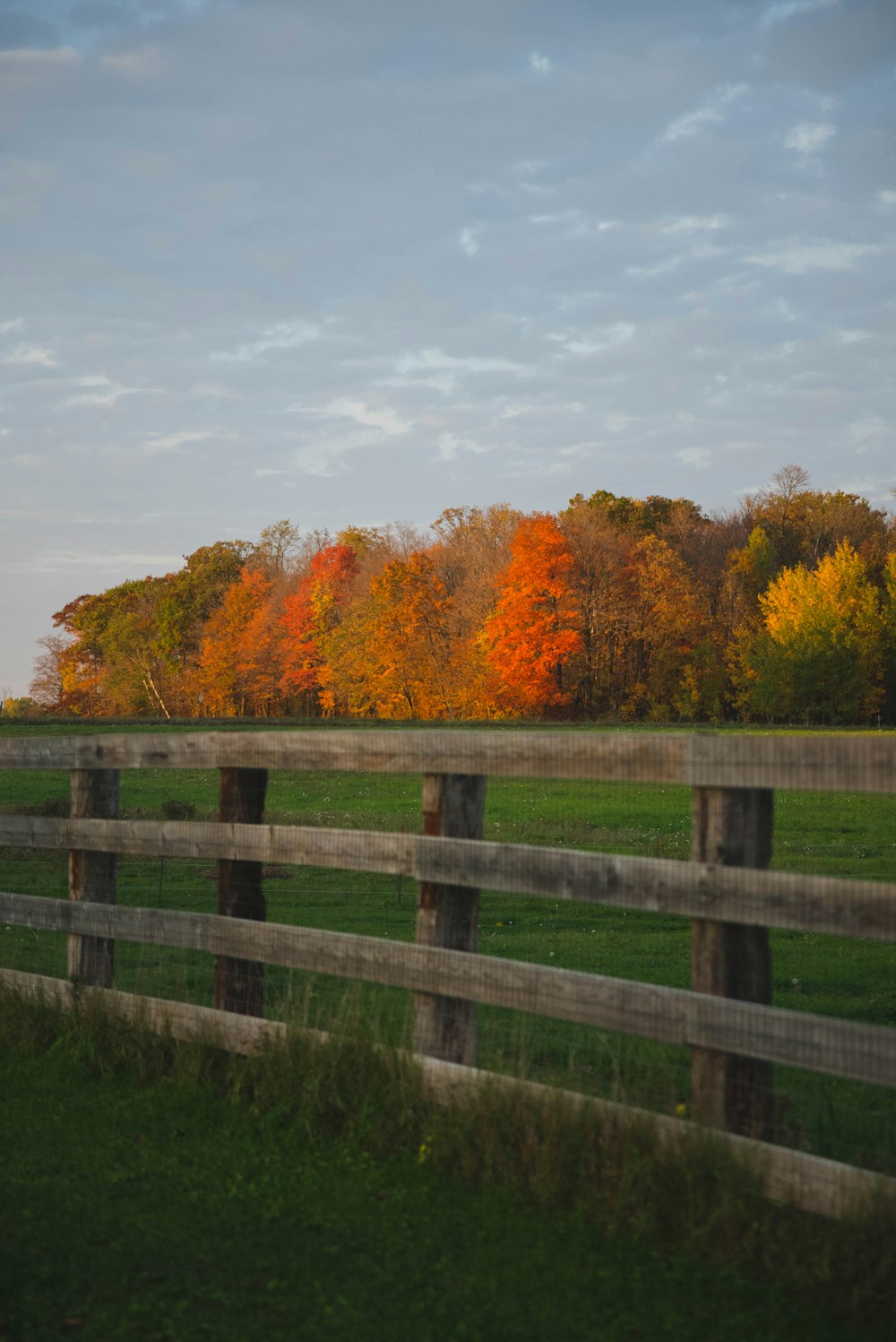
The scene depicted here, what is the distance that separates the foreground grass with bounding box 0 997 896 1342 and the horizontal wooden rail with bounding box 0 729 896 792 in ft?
3.93

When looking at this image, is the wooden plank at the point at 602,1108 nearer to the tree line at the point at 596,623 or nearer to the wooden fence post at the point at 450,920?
the wooden fence post at the point at 450,920

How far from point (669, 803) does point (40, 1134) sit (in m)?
27.3

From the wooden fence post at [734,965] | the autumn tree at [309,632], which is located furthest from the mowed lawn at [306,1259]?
the autumn tree at [309,632]

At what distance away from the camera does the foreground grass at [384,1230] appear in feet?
10.7

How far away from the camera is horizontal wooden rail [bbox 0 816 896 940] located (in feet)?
12.3

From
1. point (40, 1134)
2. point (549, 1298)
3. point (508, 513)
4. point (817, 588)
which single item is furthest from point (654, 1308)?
point (508, 513)

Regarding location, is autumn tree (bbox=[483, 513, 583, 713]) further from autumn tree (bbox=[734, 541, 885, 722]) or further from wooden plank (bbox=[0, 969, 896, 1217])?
wooden plank (bbox=[0, 969, 896, 1217])

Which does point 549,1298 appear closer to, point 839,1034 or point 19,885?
point 839,1034

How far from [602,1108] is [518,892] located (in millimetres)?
1233

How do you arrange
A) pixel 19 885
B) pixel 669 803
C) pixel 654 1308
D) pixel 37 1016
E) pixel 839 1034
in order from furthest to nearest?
pixel 669 803
pixel 19 885
pixel 37 1016
pixel 839 1034
pixel 654 1308

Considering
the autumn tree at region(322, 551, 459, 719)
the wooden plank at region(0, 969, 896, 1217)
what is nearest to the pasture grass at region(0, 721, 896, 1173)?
the wooden plank at region(0, 969, 896, 1217)

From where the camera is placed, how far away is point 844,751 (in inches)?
149

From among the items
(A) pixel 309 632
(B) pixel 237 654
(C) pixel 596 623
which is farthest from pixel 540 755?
(B) pixel 237 654

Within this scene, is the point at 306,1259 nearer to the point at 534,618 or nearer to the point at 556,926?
the point at 556,926
